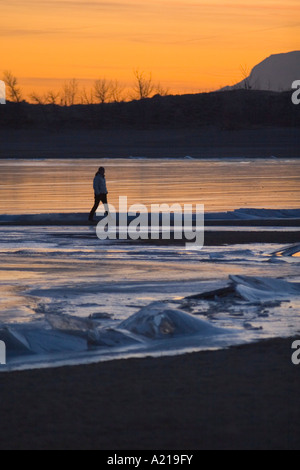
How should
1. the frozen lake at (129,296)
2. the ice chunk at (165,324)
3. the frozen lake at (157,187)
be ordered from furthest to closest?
the frozen lake at (157,187) < the ice chunk at (165,324) < the frozen lake at (129,296)

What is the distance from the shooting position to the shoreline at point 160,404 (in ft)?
19.4

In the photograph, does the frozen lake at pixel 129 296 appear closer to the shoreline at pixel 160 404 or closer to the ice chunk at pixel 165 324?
the ice chunk at pixel 165 324

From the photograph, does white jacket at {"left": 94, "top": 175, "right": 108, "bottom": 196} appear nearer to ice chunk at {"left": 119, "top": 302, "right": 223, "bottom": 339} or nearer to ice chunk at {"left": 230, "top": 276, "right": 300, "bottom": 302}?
ice chunk at {"left": 230, "top": 276, "right": 300, "bottom": 302}

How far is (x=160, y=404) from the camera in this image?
262 inches

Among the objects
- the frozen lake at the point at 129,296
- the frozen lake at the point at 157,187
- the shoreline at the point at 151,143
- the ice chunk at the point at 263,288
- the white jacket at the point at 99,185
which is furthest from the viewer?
the shoreline at the point at 151,143

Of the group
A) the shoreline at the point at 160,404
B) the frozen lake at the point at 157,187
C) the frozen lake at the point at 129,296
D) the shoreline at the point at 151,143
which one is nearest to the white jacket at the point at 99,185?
the frozen lake at the point at 157,187

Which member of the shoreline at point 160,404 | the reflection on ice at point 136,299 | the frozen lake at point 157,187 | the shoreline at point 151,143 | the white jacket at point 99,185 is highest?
the shoreline at point 151,143

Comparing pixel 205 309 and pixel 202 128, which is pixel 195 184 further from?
pixel 202 128

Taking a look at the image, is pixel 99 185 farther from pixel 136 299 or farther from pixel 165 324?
pixel 165 324

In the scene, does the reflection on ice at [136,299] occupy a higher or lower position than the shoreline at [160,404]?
higher

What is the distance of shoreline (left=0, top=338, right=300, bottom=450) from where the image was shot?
592cm

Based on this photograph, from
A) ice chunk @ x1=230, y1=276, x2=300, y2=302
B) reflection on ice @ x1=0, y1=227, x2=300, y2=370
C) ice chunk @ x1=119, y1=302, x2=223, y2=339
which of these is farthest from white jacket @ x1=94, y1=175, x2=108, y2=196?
ice chunk @ x1=119, y1=302, x2=223, y2=339

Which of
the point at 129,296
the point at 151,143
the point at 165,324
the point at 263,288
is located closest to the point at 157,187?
the point at 263,288
